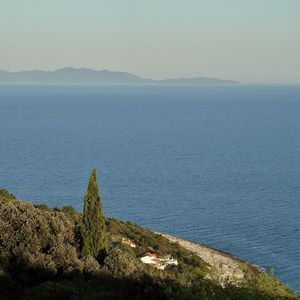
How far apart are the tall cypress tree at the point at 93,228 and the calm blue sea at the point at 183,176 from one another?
1988 cm

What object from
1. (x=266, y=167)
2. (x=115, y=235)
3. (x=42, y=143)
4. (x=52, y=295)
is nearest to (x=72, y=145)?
(x=42, y=143)

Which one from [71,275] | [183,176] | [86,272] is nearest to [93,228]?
[86,272]

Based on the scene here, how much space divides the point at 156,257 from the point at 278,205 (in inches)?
1216

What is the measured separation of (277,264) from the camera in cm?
4603

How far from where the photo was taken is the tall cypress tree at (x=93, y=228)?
2548 cm

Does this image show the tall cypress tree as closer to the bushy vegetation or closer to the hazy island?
the hazy island

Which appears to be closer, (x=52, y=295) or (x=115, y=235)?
(x=52, y=295)

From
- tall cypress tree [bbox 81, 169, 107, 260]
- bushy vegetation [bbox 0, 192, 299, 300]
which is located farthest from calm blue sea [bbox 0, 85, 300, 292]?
bushy vegetation [bbox 0, 192, 299, 300]

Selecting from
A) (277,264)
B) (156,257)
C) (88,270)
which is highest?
(88,270)

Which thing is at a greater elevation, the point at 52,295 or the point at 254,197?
the point at 52,295

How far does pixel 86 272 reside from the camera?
69.8ft

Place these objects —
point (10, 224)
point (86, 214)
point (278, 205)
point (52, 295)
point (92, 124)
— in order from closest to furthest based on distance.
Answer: point (52, 295) < point (10, 224) < point (86, 214) < point (278, 205) < point (92, 124)

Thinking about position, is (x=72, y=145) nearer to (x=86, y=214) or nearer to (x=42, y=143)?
(x=42, y=143)

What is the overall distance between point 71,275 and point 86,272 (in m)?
0.93
